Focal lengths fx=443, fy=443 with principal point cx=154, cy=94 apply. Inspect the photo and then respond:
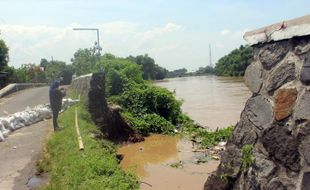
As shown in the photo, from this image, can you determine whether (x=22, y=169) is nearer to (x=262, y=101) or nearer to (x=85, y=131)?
(x=85, y=131)

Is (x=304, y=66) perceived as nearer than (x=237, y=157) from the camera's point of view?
Yes

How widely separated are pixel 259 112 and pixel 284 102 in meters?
0.33

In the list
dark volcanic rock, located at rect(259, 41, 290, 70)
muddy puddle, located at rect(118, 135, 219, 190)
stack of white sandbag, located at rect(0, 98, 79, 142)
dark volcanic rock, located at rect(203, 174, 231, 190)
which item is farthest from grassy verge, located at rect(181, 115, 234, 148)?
dark volcanic rock, located at rect(259, 41, 290, 70)

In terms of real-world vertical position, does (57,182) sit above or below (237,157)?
below

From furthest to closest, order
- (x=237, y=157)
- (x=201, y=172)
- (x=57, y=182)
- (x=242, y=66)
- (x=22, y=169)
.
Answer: (x=242, y=66)
(x=201, y=172)
(x=22, y=169)
(x=57, y=182)
(x=237, y=157)

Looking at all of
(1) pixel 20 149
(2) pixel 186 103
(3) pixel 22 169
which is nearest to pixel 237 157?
(3) pixel 22 169

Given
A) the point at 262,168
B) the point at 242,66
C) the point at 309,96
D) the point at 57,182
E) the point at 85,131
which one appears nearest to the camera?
the point at 309,96

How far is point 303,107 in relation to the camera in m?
3.16

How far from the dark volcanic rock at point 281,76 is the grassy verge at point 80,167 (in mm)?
4332

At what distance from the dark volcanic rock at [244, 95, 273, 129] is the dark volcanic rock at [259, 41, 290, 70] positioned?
286 mm

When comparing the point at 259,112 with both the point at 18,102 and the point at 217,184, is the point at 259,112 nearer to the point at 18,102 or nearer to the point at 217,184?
the point at 217,184

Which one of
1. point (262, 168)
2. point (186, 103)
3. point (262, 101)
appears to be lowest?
point (186, 103)

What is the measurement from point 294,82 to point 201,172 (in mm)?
8716

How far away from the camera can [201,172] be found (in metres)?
11.7
